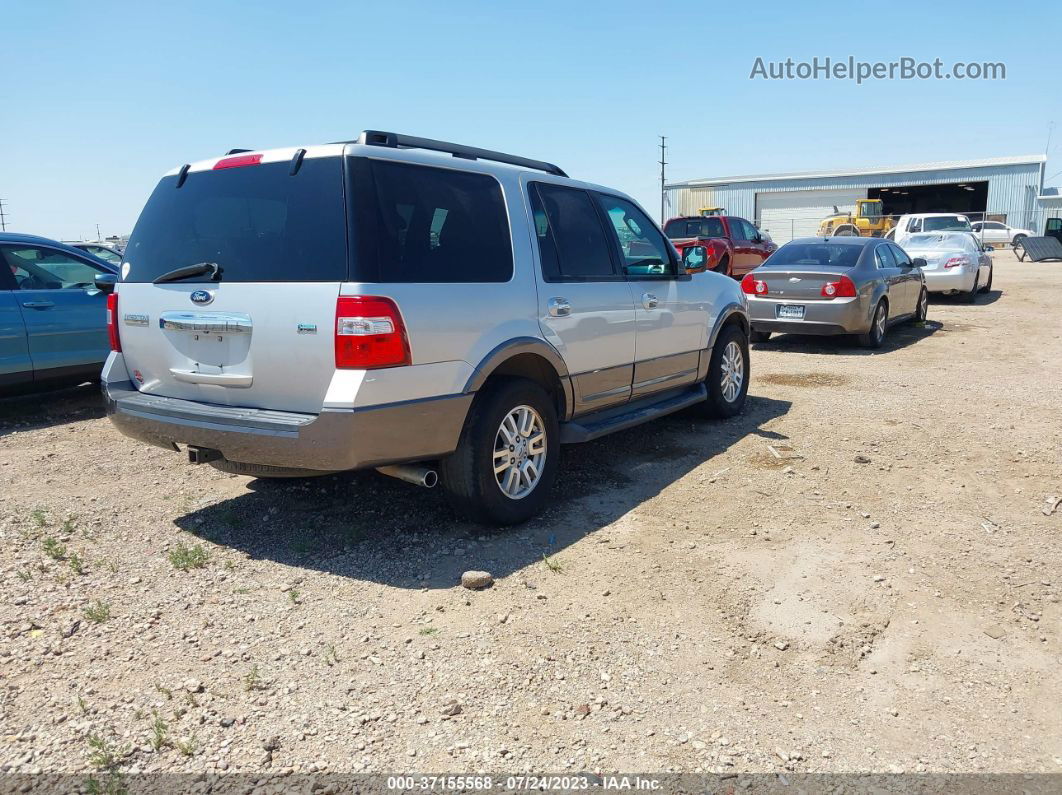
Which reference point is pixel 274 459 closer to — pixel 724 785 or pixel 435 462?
pixel 435 462

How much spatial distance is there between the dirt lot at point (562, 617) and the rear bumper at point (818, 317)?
476 centimetres

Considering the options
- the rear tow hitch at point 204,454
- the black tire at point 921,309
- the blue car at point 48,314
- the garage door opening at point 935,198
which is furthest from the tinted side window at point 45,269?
the garage door opening at point 935,198

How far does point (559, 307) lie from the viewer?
4980mm

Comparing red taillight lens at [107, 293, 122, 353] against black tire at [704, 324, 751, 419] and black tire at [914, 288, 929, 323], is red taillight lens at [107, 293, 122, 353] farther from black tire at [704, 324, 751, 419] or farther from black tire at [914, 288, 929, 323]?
black tire at [914, 288, 929, 323]

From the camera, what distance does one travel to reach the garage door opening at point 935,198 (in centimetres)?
5679

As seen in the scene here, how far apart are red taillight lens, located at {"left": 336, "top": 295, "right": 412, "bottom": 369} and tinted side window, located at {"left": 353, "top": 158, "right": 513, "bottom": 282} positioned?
0.13 meters

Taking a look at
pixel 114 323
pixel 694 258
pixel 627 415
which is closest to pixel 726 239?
pixel 694 258

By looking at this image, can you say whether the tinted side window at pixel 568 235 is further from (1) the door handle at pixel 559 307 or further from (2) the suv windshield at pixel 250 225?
(2) the suv windshield at pixel 250 225

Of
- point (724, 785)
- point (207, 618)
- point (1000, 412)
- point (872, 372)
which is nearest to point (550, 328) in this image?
point (207, 618)

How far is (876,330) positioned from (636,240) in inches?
272

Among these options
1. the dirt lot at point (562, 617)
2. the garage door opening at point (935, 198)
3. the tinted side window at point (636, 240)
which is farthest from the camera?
the garage door opening at point (935, 198)

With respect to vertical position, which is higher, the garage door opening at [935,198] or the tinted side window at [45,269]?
the garage door opening at [935,198]

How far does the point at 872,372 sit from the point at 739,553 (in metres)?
6.22

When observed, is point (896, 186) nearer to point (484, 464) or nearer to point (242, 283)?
point (484, 464)
